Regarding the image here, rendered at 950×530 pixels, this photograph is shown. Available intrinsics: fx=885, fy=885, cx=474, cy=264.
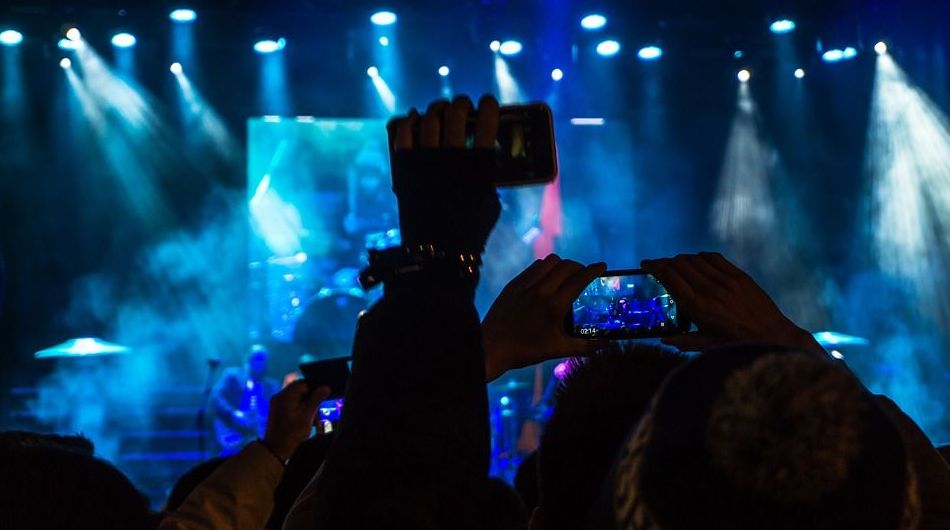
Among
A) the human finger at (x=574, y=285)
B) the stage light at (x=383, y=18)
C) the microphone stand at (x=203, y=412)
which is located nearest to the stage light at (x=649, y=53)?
the stage light at (x=383, y=18)

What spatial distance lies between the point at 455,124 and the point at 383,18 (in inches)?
354

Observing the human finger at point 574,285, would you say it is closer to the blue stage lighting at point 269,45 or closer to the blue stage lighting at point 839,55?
the blue stage lighting at point 269,45

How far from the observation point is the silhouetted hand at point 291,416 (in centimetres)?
171

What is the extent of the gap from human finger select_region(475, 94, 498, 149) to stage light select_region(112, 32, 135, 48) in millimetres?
9537

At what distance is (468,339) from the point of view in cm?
76

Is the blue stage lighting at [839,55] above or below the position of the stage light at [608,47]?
below

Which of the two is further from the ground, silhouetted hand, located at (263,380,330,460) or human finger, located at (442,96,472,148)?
human finger, located at (442,96,472,148)

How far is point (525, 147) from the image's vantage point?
3.60 feet

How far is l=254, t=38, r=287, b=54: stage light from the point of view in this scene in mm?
9820

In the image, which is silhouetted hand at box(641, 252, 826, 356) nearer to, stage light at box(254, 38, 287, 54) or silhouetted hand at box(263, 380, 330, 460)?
silhouetted hand at box(263, 380, 330, 460)

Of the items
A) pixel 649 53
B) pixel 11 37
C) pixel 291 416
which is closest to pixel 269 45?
pixel 11 37

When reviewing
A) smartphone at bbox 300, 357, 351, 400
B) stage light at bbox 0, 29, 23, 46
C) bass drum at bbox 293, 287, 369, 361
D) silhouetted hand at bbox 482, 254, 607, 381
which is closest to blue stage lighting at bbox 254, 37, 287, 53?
stage light at bbox 0, 29, 23, 46

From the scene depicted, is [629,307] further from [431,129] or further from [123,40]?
[123,40]

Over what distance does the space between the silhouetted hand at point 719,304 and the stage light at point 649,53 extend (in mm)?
9581
